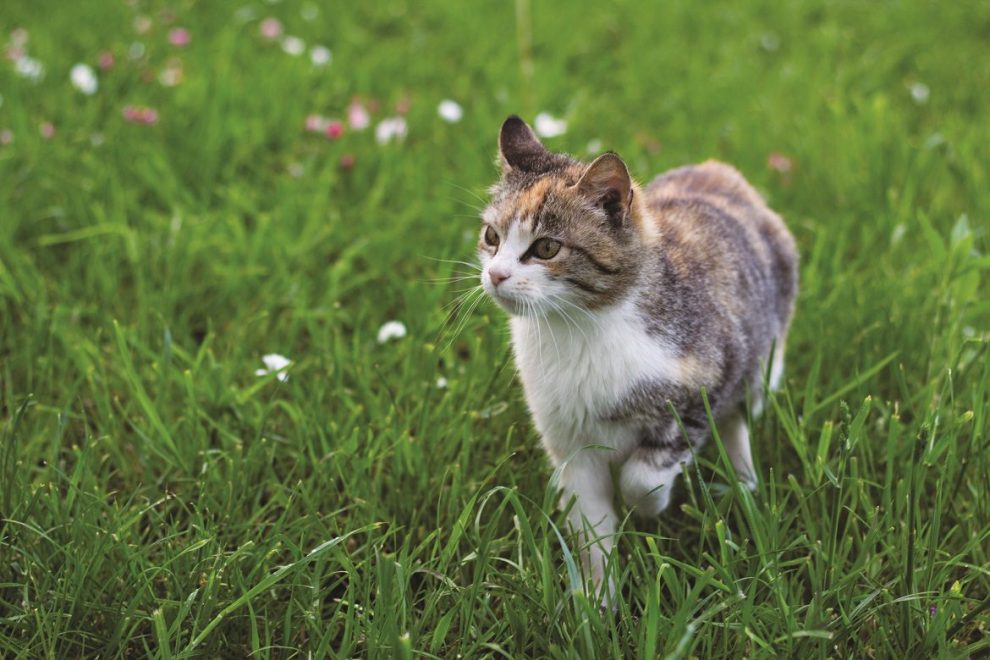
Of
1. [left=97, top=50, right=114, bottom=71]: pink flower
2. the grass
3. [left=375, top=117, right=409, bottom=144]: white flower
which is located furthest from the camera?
[left=97, top=50, right=114, bottom=71]: pink flower

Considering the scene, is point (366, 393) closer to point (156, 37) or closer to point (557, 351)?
point (557, 351)

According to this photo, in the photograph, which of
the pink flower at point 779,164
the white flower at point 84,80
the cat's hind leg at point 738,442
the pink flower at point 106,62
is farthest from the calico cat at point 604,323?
the pink flower at point 106,62

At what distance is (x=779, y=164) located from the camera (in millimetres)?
5277

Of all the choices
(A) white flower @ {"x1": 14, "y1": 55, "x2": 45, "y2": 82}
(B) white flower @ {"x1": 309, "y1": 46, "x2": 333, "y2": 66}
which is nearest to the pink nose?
(B) white flower @ {"x1": 309, "y1": 46, "x2": 333, "y2": 66}

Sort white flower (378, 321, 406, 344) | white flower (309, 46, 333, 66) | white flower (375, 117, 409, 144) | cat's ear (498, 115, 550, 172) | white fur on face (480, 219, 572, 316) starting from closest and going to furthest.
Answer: white fur on face (480, 219, 572, 316)
cat's ear (498, 115, 550, 172)
white flower (378, 321, 406, 344)
white flower (375, 117, 409, 144)
white flower (309, 46, 333, 66)

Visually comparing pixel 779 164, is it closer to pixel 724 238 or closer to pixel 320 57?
pixel 724 238

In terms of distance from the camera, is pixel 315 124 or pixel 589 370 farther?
pixel 315 124

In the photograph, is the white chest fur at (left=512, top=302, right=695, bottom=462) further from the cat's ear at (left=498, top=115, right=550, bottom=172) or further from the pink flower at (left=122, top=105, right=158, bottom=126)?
the pink flower at (left=122, top=105, right=158, bottom=126)

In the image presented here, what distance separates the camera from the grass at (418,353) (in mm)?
2641

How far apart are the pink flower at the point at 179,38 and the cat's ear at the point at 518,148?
3603 millimetres

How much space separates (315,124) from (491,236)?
→ 2.65 meters

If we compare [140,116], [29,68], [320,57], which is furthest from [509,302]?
[29,68]

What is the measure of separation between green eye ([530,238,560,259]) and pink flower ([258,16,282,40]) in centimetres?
421

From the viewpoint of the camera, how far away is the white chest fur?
9.37 feet
